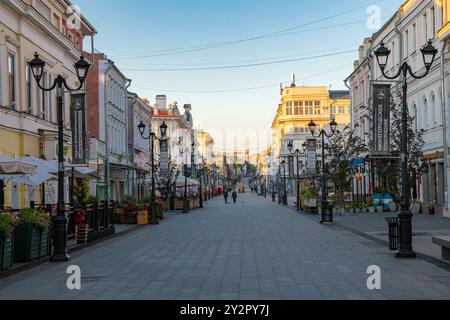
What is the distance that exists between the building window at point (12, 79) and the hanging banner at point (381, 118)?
14.0 m

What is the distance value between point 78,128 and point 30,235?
1295 centimetres

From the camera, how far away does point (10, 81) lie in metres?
25.7

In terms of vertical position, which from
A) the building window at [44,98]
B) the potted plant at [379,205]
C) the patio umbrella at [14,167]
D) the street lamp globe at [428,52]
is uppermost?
the building window at [44,98]

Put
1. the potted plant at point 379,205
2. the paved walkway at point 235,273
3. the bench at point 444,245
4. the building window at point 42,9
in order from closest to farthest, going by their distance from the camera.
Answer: the paved walkway at point 235,273 → the bench at point 444,245 → the building window at point 42,9 → the potted plant at point 379,205

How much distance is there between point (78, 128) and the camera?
2772 centimetres

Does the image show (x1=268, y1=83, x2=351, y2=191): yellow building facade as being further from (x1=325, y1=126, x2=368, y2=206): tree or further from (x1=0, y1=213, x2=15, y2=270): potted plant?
(x1=0, y1=213, x2=15, y2=270): potted plant

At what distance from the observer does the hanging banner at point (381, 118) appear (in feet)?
67.6

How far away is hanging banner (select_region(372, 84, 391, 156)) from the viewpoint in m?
20.6

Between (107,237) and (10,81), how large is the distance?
769 centimetres

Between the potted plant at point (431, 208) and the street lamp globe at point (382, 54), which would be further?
the potted plant at point (431, 208)

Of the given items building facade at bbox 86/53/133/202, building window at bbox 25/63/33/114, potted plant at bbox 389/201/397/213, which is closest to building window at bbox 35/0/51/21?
building window at bbox 25/63/33/114

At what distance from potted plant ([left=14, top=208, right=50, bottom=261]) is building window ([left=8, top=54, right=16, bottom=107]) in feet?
36.3

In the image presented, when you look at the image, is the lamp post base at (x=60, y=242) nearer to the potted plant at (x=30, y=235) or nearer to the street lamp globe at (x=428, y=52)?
the potted plant at (x=30, y=235)

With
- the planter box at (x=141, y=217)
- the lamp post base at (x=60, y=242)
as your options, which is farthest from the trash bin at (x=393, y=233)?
the planter box at (x=141, y=217)
